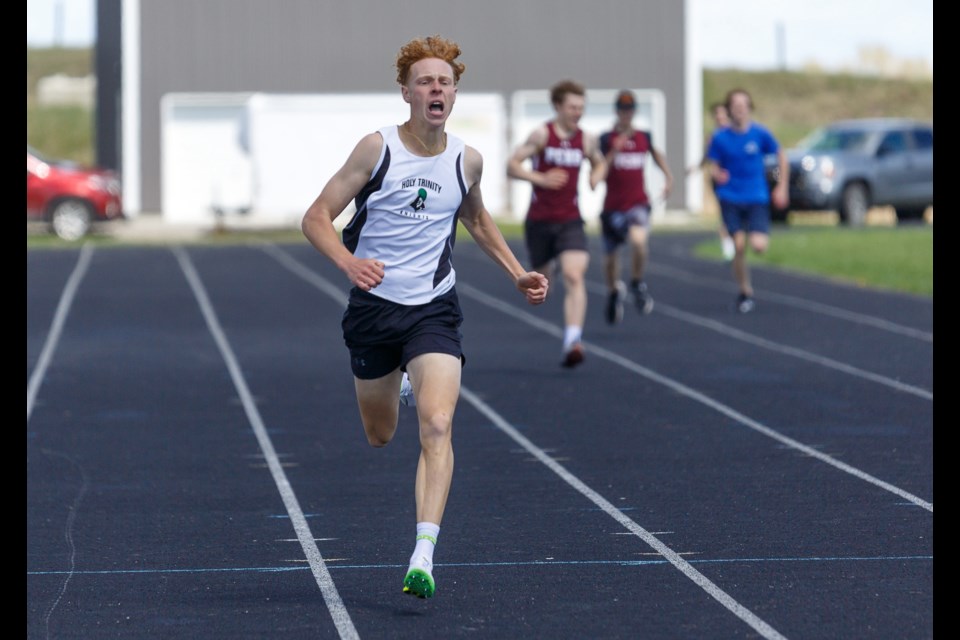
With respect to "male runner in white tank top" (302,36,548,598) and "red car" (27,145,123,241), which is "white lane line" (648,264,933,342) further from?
"red car" (27,145,123,241)

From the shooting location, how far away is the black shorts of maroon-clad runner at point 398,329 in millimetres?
7285

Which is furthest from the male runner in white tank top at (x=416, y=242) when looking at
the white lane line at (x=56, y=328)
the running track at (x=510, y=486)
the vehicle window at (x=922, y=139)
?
the vehicle window at (x=922, y=139)

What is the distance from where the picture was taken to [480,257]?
28875 millimetres

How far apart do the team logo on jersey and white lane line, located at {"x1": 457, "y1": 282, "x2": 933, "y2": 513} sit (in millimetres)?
2917

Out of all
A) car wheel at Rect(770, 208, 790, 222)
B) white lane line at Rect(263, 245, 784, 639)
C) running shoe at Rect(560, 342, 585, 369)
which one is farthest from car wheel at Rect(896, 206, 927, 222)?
white lane line at Rect(263, 245, 784, 639)

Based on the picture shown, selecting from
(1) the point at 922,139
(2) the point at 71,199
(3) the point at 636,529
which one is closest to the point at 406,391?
(3) the point at 636,529

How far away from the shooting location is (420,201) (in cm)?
724

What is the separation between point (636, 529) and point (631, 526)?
0.26 ft

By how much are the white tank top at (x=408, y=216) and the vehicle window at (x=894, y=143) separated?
31253 mm

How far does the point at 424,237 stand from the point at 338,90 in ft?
132

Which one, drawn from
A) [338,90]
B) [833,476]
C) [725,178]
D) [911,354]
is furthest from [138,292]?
[338,90]

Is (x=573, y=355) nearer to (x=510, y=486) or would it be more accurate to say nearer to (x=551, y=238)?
(x=551, y=238)

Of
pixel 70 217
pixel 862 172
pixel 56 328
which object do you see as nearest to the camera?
pixel 56 328
